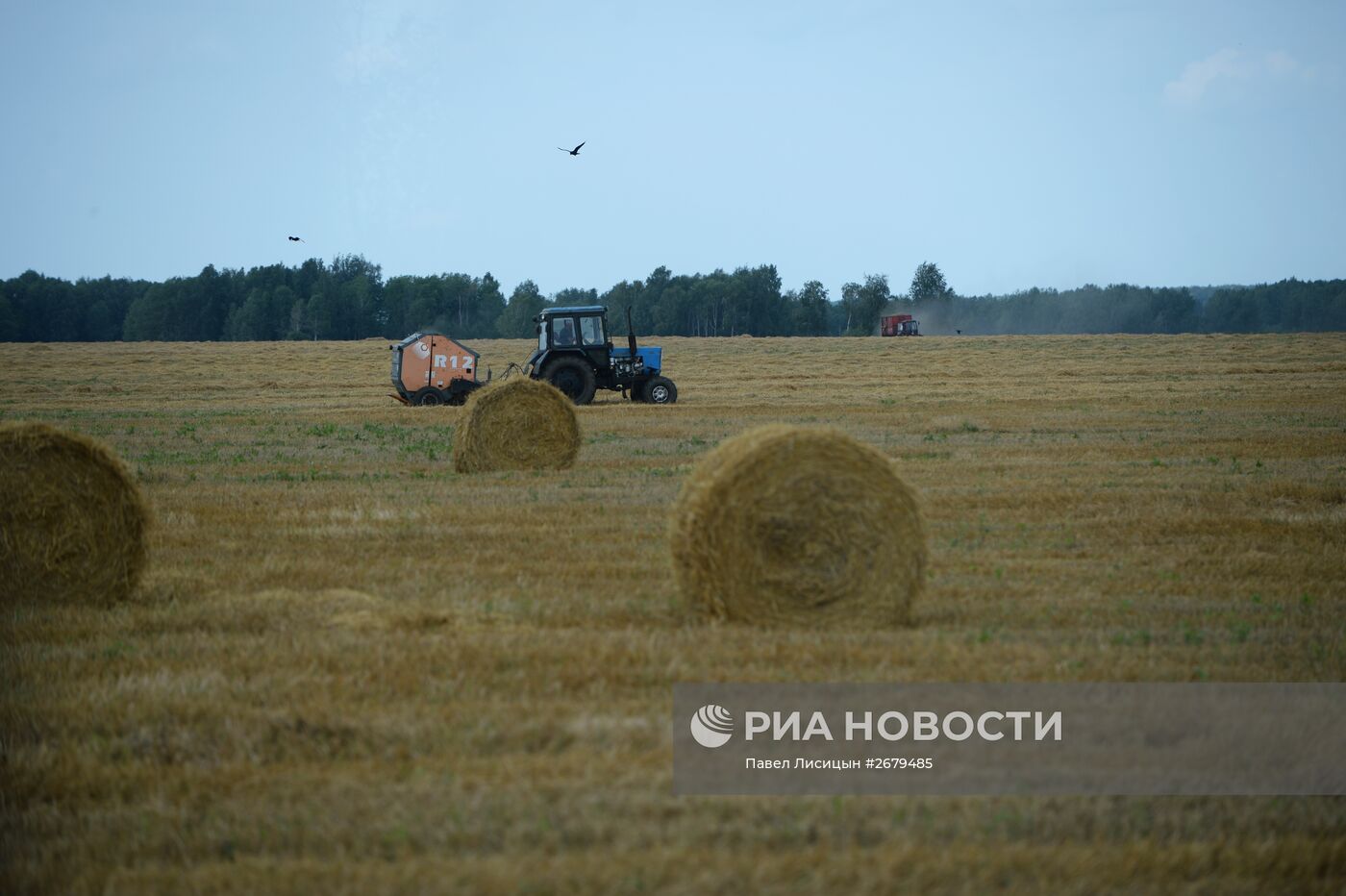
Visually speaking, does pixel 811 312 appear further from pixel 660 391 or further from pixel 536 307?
pixel 660 391

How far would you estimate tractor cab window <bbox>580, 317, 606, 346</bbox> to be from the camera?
27.1 m

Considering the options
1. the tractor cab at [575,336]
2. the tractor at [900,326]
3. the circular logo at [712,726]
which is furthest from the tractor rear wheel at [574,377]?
the tractor at [900,326]

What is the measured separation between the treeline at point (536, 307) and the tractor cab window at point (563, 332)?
76.9 m

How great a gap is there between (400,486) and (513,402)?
7.92 ft

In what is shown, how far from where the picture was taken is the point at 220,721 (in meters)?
5.14

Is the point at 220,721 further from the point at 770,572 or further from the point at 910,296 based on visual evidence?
the point at 910,296

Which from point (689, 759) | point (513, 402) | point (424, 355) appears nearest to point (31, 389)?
point (424, 355)

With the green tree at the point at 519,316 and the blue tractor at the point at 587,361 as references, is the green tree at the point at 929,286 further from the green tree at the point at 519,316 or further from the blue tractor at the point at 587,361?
the blue tractor at the point at 587,361

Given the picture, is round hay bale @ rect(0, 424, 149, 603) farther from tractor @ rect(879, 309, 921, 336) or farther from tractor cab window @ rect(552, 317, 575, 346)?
tractor @ rect(879, 309, 921, 336)

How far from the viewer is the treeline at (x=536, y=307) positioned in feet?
333

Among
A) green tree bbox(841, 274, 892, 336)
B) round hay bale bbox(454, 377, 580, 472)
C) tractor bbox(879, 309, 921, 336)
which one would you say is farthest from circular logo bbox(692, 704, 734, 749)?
green tree bbox(841, 274, 892, 336)

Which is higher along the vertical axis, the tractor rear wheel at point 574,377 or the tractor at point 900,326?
the tractor at point 900,326

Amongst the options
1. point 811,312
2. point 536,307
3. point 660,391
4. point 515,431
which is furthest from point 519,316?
point 515,431

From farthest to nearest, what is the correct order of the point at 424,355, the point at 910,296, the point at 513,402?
1. the point at 910,296
2. the point at 424,355
3. the point at 513,402
